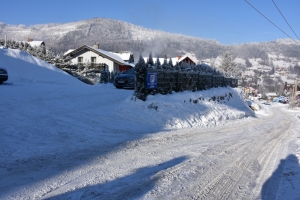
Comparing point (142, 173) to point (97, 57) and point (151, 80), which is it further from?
point (97, 57)

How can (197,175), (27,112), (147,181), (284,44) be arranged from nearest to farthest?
(147,181)
(197,175)
(27,112)
(284,44)

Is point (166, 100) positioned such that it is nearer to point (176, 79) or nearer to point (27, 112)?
point (176, 79)

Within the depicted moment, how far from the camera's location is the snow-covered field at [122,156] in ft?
14.9

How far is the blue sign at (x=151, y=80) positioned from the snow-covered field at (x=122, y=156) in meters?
1.14

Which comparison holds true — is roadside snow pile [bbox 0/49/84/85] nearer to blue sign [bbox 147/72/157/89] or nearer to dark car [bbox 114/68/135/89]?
dark car [bbox 114/68/135/89]

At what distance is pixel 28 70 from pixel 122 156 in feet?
54.8

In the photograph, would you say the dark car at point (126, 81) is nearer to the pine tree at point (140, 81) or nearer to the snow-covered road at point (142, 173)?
the pine tree at point (140, 81)

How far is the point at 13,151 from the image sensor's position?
5.82 metres

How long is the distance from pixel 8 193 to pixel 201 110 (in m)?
11.6

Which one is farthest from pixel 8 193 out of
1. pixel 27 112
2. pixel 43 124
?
pixel 27 112

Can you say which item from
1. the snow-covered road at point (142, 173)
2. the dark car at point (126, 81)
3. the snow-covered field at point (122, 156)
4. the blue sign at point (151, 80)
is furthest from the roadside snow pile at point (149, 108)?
the dark car at point (126, 81)

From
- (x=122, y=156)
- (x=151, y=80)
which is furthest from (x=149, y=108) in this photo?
(x=122, y=156)

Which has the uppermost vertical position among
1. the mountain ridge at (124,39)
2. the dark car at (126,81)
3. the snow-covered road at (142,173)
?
the mountain ridge at (124,39)

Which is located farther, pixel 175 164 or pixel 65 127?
→ pixel 65 127
